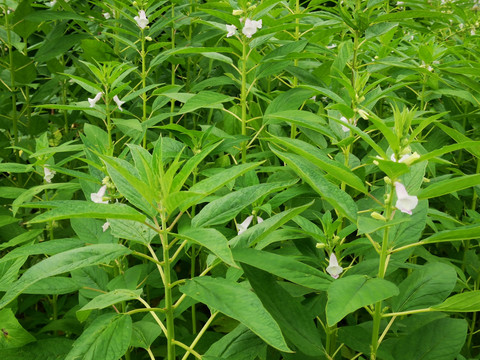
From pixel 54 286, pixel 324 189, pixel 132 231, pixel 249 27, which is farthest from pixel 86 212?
pixel 249 27

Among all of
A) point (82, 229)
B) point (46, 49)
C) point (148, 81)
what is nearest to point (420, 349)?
point (82, 229)

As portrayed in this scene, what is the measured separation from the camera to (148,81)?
2434 millimetres

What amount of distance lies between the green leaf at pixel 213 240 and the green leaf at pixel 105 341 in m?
0.23

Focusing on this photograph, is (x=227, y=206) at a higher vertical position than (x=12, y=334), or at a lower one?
higher

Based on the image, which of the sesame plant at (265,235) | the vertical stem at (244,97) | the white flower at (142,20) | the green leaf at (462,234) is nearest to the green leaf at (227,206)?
the sesame plant at (265,235)

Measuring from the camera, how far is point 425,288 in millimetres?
1113

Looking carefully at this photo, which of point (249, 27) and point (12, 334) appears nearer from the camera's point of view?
point (12, 334)

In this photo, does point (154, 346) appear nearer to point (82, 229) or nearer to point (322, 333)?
point (82, 229)

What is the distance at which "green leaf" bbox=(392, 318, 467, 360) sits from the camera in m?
1.04

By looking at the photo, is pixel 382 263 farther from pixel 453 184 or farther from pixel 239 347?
pixel 239 347

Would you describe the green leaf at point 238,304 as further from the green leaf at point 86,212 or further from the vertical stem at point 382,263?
the vertical stem at point 382,263

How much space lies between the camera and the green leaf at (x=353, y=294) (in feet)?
2.55

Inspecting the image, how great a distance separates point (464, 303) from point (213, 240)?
1.68ft

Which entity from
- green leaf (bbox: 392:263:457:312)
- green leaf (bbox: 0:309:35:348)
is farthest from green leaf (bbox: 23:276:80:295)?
green leaf (bbox: 392:263:457:312)
